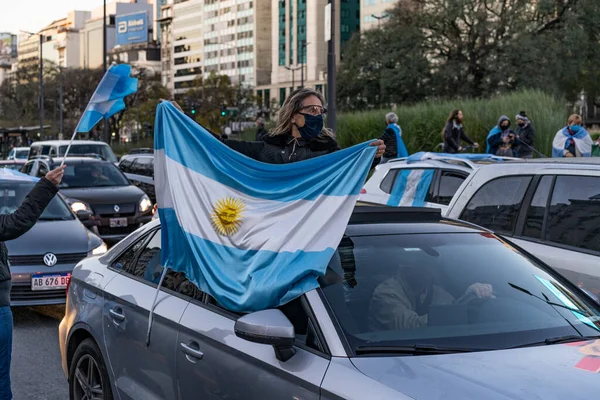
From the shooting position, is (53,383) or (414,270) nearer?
(414,270)

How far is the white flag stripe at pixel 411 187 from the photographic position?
10.2 meters

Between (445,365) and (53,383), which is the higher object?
(445,365)

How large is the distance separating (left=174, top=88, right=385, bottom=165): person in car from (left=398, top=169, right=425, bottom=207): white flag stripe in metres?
4.57

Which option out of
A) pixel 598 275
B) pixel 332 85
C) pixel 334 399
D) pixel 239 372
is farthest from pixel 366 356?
pixel 332 85

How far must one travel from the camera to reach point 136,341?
461cm

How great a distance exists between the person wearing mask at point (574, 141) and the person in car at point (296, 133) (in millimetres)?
10194

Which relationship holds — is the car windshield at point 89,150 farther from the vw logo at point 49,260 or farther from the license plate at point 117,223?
the vw logo at point 49,260

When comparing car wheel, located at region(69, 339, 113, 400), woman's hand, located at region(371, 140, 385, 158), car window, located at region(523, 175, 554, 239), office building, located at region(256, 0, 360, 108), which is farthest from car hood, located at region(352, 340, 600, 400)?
office building, located at region(256, 0, 360, 108)

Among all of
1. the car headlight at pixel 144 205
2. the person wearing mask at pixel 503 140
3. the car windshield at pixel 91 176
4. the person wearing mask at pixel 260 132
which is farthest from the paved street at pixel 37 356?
the person wearing mask at pixel 503 140

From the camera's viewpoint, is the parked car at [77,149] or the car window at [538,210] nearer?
the car window at [538,210]

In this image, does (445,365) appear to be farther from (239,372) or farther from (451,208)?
(451,208)

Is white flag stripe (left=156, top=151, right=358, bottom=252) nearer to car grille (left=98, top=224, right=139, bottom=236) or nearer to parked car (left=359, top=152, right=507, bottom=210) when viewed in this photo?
parked car (left=359, top=152, right=507, bottom=210)

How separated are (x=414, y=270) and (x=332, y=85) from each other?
16297mm

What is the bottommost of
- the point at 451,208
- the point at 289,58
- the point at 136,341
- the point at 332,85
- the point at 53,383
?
the point at 53,383
